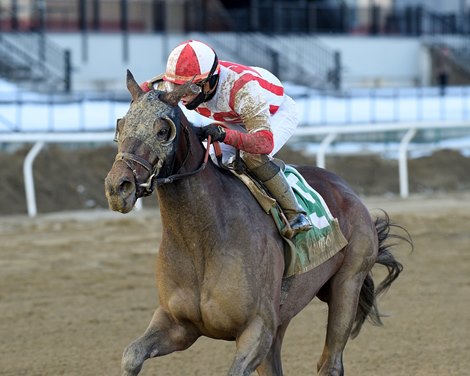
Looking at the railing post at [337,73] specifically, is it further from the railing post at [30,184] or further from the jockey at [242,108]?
the jockey at [242,108]

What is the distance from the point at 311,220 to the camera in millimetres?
5223

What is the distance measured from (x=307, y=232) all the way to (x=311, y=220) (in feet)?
0.39

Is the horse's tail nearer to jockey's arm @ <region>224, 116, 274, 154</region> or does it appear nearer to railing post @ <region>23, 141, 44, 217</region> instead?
jockey's arm @ <region>224, 116, 274, 154</region>

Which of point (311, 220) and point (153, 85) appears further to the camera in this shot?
point (311, 220)

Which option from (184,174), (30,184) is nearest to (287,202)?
(184,174)

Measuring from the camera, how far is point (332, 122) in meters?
16.3

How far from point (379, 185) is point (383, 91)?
4.32 m

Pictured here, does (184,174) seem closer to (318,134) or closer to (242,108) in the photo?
(242,108)

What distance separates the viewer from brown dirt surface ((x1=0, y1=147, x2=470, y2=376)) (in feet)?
20.8

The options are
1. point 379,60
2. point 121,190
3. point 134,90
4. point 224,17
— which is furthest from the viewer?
point 379,60

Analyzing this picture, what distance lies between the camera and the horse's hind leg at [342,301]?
17.7ft

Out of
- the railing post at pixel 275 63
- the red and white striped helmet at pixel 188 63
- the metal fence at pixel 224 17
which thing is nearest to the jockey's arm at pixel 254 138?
the red and white striped helmet at pixel 188 63

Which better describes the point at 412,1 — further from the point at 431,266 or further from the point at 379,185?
the point at 431,266

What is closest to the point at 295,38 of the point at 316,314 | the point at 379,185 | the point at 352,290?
the point at 379,185
